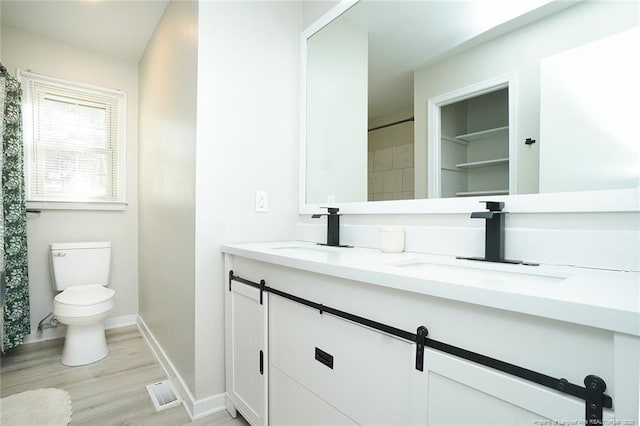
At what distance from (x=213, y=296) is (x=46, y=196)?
6.50 ft

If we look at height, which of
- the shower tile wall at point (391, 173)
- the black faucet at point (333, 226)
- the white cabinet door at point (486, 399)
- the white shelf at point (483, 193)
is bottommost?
the white cabinet door at point (486, 399)

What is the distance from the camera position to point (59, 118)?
2.70 metres

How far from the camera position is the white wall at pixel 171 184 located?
1731 mm

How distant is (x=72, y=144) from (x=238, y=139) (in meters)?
1.94

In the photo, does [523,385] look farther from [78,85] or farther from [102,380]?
[78,85]

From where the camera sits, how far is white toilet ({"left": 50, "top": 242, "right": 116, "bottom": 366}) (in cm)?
217

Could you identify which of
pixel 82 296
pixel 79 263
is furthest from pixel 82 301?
pixel 79 263

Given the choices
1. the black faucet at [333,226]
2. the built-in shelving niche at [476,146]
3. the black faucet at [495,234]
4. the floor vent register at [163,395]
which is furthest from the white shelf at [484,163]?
the floor vent register at [163,395]

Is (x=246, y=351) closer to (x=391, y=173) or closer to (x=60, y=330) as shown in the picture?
(x=391, y=173)

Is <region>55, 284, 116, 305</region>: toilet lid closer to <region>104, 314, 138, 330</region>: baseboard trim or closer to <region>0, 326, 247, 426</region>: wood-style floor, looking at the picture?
<region>0, 326, 247, 426</region>: wood-style floor

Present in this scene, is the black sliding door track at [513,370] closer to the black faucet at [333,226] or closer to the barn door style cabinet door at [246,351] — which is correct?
the barn door style cabinet door at [246,351]

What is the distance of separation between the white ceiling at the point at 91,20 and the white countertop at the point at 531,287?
233 centimetres

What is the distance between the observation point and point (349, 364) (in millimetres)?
975

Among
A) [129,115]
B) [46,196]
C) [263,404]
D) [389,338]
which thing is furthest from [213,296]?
[129,115]
